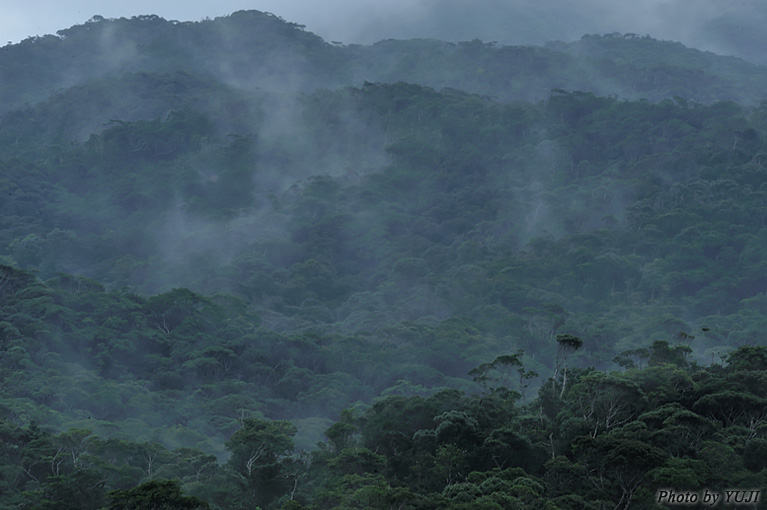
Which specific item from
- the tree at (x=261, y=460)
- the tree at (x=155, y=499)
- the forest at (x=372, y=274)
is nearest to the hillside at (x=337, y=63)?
the forest at (x=372, y=274)

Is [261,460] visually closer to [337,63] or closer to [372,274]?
[372,274]

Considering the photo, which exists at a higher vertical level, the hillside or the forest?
the hillside

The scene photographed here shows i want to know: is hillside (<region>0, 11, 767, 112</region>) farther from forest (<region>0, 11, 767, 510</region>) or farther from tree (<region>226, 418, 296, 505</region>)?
tree (<region>226, 418, 296, 505</region>)

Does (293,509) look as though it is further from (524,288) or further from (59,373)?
(524,288)

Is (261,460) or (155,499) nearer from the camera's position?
(155,499)

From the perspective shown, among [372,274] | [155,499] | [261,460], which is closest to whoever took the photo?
[155,499]

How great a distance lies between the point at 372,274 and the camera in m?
76.4

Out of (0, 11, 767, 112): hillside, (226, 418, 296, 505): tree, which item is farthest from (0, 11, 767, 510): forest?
(0, 11, 767, 112): hillside

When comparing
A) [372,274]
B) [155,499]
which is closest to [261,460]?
[155,499]

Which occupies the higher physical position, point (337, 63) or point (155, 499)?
point (337, 63)

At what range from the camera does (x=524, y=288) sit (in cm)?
6656

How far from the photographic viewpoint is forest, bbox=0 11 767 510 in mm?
28938

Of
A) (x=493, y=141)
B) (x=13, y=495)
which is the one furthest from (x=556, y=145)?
(x=13, y=495)

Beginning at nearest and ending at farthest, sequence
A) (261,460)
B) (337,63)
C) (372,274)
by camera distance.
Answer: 1. (261,460)
2. (372,274)
3. (337,63)
